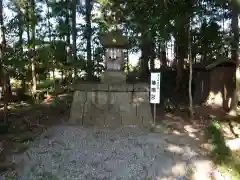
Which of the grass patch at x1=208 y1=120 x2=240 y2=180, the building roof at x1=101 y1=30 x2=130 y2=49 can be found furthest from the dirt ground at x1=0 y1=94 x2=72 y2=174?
the grass patch at x1=208 y1=120 x2=240 y2=180

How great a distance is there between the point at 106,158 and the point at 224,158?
91.3 inches

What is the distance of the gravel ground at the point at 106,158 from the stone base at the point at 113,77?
5.27 ft

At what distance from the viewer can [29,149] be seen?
543 centimetres

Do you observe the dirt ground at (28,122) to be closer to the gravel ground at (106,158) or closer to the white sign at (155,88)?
the gravel ground at (106,158)

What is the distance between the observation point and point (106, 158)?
516cm

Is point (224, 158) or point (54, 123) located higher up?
point (54, 123)

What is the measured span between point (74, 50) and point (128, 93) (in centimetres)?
436

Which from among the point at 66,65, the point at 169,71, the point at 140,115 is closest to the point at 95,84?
the point at 140,115

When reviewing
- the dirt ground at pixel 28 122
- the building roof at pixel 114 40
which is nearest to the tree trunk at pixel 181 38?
the building roof at pixel 114 40

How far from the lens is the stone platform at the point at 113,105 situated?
7188 millimetres

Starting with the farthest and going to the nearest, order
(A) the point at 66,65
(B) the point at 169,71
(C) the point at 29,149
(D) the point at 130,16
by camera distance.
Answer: (B) the point at 169,71 → (A) the point at 66,65 → (D) the point at 130,16 → (C) the point at 29,149

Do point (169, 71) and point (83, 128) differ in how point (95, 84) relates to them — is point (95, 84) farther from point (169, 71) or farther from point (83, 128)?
point (169, 71)

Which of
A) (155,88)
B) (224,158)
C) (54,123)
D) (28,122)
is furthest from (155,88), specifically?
(28,122)

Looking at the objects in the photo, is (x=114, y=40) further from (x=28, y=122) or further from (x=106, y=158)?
(x=106, y=158)
